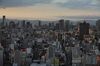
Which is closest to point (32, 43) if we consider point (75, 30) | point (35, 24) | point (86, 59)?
point (35, 24)

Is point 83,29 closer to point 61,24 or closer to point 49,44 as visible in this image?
point 61,24

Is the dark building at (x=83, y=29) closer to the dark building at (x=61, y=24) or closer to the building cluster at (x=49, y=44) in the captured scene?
the building cluster at (x=49, y=44)

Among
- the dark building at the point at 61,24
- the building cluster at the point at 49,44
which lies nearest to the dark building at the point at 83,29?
the building cluster at the point at 49,44

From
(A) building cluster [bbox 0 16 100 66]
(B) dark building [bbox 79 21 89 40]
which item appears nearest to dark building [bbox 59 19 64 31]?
(A) building cluster [bbox 0 16 100 66]

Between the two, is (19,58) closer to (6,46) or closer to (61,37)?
(6,46)

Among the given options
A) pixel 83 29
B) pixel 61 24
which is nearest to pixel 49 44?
pixel 61 24

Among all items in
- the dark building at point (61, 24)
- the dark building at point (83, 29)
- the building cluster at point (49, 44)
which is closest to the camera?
the building cluster at point (49, 44)

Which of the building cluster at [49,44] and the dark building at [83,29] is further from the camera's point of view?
the dark building at [83,29]

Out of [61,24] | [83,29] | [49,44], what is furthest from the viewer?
[61,24]
